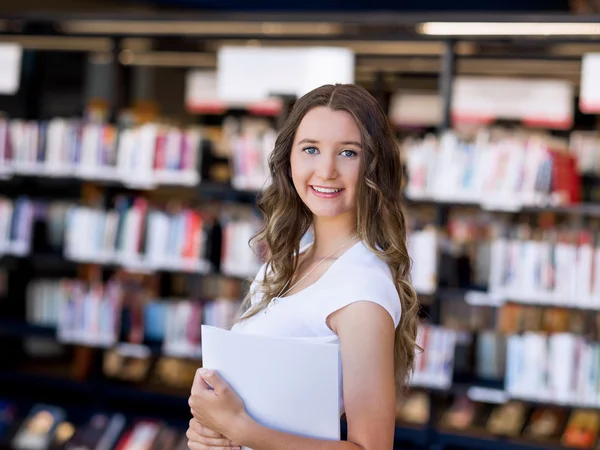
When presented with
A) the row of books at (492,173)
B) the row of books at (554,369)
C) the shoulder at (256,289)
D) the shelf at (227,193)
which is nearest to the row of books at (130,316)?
the shelf at (227,193)

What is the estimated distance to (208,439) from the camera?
171 centimetres

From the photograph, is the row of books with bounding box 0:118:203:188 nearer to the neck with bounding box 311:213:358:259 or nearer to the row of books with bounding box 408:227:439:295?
the row of books with bounding box 408:227:439:295

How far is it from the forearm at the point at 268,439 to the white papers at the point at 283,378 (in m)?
0.02

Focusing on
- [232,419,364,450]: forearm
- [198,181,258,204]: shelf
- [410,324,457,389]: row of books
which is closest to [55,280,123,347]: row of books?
[198,181,258,204]: shelf

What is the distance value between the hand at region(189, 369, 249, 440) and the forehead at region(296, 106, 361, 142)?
50 cm

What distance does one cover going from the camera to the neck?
5.94 feet

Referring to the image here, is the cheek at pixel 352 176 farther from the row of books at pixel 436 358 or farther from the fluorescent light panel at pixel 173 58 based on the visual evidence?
the fluorescent light panel at pixel 173 58

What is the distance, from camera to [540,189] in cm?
435

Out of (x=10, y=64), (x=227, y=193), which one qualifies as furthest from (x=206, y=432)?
(x=227, y=193)

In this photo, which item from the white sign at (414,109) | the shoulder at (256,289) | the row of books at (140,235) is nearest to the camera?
the shoulder at (256,289)

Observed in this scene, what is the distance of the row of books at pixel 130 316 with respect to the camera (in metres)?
4.89

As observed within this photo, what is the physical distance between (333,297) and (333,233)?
21 centimetres

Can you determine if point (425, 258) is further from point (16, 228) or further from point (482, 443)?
point (16, 228)

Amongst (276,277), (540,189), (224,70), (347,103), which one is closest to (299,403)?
(276,277)
